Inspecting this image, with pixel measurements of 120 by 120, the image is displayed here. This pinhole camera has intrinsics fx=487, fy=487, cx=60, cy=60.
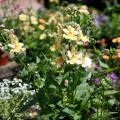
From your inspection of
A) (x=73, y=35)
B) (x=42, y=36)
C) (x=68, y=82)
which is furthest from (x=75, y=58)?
(x=42, y=36)

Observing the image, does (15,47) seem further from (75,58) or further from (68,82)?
(68,82)

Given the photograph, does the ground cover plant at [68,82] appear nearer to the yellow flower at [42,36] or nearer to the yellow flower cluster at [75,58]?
the yellow flower cluster at [75,58]

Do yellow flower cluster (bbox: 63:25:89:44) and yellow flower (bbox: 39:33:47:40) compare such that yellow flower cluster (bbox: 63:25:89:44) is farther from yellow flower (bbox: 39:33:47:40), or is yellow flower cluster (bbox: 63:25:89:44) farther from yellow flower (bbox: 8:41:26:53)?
yellow flower (bbox: 39:33:47:40)

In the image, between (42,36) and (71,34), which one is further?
(42,36)

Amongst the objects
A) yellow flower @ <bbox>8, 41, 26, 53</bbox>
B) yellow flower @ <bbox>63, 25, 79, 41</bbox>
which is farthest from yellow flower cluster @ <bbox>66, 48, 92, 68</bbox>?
yellow flower @ <bbox>8, 41, 26, 53</bbox>

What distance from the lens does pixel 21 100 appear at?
4.50 m

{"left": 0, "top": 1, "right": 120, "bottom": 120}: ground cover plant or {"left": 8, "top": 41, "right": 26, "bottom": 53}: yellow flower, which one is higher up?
{"left": 8, "top": 41, "right": 26, "bottom": 53}: yellow flower

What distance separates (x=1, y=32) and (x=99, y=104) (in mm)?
1006

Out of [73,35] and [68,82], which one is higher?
[73,35]

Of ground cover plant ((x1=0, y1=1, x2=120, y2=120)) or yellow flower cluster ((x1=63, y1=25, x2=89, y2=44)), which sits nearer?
yellow flower cluster ((x1=63, y1=25, x2=89, y2=44))

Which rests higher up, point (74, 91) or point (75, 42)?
point (75, 42)

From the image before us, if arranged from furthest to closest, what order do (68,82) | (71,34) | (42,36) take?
(42,36) < (68,82) < (71,34)

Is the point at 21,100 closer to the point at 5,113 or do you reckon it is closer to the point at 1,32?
the point at 5,113

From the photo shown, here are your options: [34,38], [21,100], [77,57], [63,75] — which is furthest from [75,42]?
[34,38]
